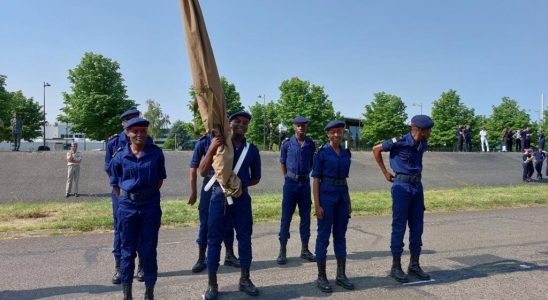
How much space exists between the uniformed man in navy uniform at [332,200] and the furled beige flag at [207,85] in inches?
49.4

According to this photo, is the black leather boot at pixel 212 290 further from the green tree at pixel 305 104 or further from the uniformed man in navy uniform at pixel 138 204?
the green tree at pixel 305 104

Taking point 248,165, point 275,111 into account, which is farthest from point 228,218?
point 275,111

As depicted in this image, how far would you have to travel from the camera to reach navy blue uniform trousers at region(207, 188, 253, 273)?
196 inches

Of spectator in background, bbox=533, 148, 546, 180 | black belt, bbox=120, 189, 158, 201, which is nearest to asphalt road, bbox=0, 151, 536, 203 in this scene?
spectator in background, bbox=533, 148, 546, 180

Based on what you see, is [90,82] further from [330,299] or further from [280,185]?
[330,299]

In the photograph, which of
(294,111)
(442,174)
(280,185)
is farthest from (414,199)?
(294,111)

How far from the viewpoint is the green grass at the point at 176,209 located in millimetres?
9038

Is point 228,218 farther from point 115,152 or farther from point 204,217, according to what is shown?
point 115,152

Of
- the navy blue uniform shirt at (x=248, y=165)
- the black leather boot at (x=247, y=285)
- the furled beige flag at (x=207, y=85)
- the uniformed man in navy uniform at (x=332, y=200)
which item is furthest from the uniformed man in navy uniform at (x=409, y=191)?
the furled beige flag at (x=207, y=85)

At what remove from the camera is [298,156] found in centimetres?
669

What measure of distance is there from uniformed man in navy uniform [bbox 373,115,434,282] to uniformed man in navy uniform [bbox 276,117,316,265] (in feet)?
4.03

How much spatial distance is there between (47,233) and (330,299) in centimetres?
620

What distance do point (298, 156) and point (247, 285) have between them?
7.47ft

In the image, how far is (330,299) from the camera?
4.95m
